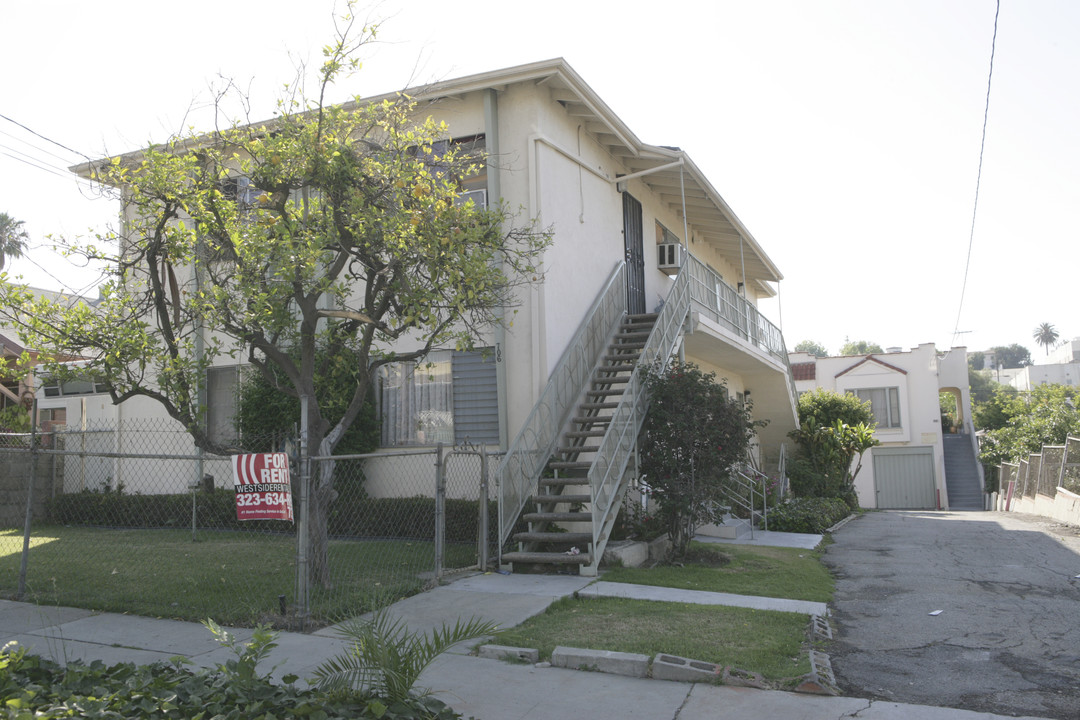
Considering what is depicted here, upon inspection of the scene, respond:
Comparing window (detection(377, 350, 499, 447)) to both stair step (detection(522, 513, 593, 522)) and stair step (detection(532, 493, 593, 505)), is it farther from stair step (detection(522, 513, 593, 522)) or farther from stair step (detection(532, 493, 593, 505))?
stair step (detection(522, 513, 593, 522))

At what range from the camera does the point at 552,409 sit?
1170cm

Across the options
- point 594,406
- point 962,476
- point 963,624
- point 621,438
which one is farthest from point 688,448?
point 962,476

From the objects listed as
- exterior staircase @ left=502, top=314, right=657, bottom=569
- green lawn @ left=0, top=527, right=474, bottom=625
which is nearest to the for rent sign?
green lawn @ left=0, top=527, right=474, bottom=625

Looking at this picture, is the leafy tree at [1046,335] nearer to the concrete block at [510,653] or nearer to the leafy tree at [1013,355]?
the leafy tree at [1013,355]

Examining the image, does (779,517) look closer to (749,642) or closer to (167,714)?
(749,642)

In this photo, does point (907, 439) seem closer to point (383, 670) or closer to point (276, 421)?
point (276, 421)

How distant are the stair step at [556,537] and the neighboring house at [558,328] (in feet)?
0.08

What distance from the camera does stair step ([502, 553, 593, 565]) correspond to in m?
9.38

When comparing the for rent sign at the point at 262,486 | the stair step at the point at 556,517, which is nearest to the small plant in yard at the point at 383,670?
the for rent sign at the point at 262,486

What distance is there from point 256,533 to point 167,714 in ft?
28.3

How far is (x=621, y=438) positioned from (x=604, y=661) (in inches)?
193

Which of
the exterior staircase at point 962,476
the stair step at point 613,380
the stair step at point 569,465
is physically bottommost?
the exterior staircase at point 962,476

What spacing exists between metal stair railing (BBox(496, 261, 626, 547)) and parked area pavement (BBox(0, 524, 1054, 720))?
198cm

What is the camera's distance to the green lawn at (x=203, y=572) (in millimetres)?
7590
